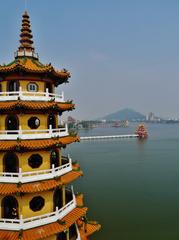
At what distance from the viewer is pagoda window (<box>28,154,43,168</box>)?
521 inches

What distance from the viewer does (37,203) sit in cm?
1348

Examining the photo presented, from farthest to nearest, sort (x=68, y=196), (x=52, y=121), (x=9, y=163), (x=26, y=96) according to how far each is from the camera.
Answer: (x=68, y=196) < (x=52, y=121) < (x=9, y=163) < (x=26, y=96)

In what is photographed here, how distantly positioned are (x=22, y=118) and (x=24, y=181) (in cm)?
299

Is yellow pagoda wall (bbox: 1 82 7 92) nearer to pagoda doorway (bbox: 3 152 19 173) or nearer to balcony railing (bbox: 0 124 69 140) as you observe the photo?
balcony railing (bbox: 0 124 69 140)

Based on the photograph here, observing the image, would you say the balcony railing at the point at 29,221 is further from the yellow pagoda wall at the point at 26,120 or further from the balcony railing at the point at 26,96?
the balcony railing at the point at 26,96

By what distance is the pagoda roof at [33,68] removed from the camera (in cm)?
1278

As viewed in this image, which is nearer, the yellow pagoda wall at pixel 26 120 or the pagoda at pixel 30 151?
the pagoda at pixel 30 151

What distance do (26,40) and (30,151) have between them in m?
6.05

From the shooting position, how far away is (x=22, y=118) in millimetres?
13047

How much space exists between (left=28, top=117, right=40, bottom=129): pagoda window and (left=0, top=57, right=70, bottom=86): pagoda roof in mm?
2315

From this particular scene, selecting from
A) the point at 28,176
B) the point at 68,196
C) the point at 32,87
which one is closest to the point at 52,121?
the point at 32,87

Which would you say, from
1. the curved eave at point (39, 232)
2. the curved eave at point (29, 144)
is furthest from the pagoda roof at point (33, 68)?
the curved eave at point (39, 232)

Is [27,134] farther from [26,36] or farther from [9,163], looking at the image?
[26,36]

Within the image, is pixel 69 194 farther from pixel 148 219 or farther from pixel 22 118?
pixel 148 219
